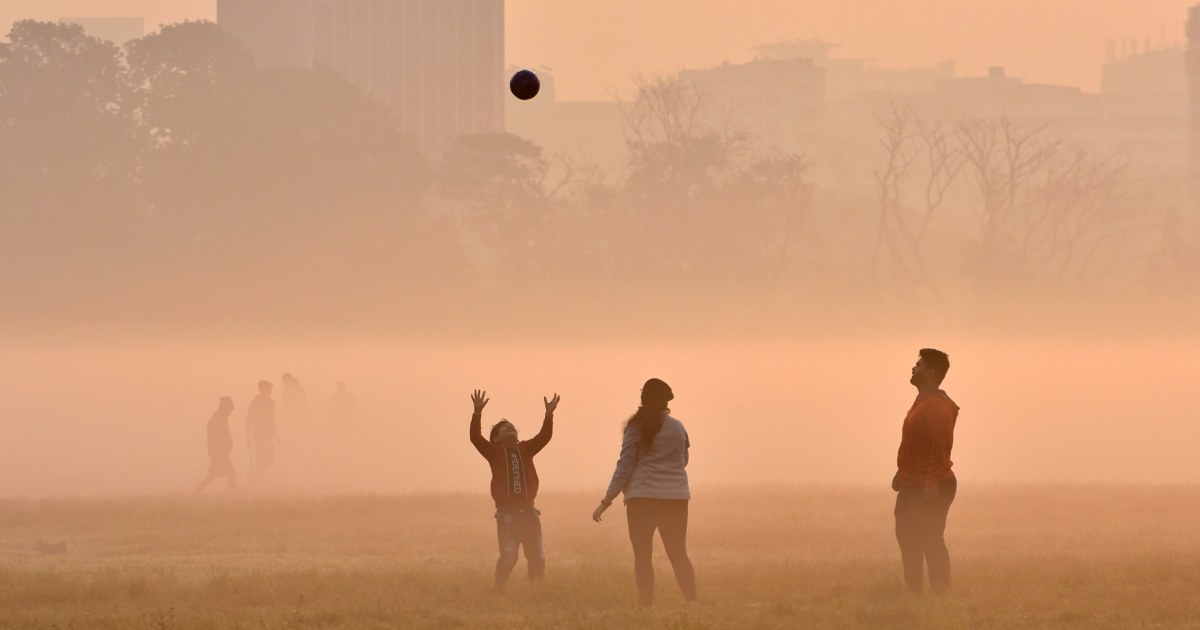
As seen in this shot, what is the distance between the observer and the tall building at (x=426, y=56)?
146250mm

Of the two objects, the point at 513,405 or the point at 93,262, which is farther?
the point at 93,262

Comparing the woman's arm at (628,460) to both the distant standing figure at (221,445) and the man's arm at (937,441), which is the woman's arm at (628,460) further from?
the distant standing figure at (221,445)

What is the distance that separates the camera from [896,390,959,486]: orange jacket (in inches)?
549

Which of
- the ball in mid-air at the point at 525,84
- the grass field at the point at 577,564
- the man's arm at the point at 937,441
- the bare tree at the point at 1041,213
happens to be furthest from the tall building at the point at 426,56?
the man's arm at the point at 937,441

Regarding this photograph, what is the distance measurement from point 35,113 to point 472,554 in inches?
2249

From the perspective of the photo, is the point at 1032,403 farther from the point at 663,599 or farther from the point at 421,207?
the point at 663,599

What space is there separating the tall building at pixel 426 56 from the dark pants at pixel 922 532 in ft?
414

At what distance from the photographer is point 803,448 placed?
53750 millimetres

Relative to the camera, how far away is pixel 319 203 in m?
73.4

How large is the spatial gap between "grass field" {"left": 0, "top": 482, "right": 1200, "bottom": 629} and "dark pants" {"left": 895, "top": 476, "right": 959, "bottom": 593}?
249 millimetres

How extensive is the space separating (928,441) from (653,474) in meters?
2.03

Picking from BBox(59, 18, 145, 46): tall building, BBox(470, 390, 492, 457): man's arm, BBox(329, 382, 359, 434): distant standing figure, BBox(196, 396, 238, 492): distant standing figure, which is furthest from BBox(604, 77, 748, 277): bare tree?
BBox(59, 18, 145, 46): tall building

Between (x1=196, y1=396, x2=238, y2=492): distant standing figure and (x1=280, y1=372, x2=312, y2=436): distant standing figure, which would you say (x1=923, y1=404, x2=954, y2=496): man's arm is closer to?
(x1=196, y1=396, x2=238, y2=492): distant standing figure

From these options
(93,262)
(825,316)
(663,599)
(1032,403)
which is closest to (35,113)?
(93,262)
